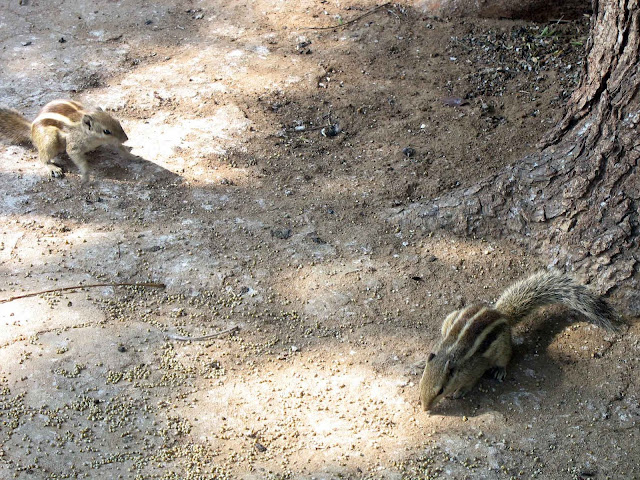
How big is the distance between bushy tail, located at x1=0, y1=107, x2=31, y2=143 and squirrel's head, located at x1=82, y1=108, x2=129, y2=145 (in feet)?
2.02

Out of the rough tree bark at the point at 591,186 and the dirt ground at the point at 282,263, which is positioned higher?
the rough tree bark at the point at 591,186

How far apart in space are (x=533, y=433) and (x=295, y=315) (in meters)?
1.55

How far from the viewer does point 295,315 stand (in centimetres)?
425

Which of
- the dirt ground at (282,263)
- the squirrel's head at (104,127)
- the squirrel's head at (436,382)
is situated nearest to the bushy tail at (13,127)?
the dirt ground at (282,263)

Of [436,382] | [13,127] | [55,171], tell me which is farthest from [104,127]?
[436,382]

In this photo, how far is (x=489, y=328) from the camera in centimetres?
379

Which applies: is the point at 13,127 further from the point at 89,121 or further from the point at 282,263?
the point at 282,263

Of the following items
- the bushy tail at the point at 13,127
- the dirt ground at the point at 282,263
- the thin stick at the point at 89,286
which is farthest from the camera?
the bushy tail at the point at 13,127

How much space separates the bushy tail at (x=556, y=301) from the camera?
3997 millimetres

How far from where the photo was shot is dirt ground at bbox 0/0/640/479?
135 inches

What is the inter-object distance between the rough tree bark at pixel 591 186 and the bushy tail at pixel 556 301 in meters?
0.13

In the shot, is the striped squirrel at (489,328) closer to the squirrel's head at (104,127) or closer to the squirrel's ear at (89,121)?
the squirrel's head at (104,127)

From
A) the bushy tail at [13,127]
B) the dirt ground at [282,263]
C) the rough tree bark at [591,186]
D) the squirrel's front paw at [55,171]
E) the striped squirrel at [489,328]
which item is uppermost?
the rough tree bark at [591,186]

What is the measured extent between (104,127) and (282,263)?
210cm
